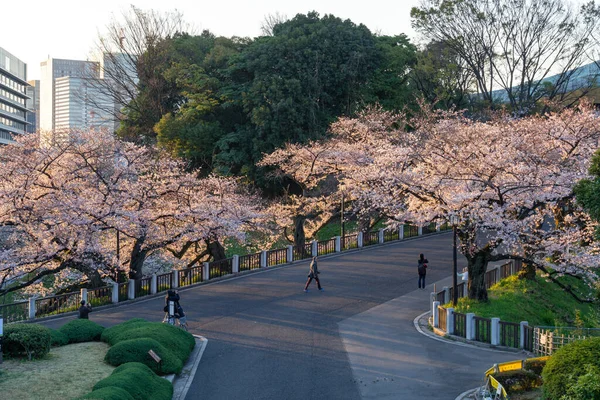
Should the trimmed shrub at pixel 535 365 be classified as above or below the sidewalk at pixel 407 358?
above

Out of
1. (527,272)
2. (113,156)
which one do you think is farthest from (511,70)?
(113,156)

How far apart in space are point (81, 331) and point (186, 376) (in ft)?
12.8

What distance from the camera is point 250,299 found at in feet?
76.1

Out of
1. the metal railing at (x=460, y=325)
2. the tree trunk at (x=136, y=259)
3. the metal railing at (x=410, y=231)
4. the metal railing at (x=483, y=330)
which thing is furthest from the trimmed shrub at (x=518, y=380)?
the metal railing at (x=410, y=231)

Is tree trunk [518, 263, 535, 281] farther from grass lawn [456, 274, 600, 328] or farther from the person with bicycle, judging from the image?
the person with bicycle

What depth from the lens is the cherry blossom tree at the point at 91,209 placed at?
24.4m

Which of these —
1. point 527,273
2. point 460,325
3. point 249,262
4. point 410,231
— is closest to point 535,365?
point 460,325

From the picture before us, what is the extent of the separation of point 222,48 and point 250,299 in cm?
2741

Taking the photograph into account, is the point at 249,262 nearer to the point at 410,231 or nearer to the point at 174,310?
the point at 174,310

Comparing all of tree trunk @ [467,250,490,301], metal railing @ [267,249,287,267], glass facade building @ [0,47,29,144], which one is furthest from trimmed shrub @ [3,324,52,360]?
glass facade building @ [0,47,29,144]

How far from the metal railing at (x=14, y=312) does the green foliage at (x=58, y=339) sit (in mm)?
6737

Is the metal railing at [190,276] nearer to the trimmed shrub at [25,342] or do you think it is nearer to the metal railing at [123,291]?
the metal railing at [123,291]

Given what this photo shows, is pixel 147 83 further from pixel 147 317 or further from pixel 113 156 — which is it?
pixel 147 317

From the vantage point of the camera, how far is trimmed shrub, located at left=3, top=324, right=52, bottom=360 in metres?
13.8
